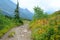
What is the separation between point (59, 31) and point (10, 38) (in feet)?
36.0

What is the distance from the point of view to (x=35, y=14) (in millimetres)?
55531

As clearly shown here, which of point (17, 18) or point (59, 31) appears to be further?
point (17, 18)

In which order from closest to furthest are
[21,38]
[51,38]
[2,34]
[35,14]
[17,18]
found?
[51,38], [21,38], [2,34], [35,14], [17,18]

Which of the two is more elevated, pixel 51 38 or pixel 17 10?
pixel 17 10

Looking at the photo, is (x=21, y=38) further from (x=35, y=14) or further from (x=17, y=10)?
(x=17, y=10)

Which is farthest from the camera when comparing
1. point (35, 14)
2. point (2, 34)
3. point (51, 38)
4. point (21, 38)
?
point (35, 14)

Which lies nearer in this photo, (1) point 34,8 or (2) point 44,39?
(2) point 44,39

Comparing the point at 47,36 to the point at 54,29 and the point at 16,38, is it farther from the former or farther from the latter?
the point at 16,38

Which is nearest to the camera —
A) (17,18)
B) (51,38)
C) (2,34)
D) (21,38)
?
(51,38)

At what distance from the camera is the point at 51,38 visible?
82.8 feet

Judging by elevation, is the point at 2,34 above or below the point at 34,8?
below

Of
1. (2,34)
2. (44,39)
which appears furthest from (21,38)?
(44,39)

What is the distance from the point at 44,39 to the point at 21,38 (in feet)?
29.0

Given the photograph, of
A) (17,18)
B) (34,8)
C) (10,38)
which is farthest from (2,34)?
(17,18)
